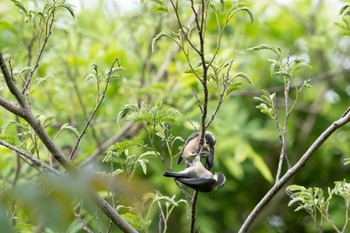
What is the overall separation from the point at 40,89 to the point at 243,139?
898mm

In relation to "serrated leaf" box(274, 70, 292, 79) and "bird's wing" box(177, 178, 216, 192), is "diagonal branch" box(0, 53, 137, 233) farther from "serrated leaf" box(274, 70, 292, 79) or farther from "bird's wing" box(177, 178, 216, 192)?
"serrated leaf" box(274, 70, 292, 79)

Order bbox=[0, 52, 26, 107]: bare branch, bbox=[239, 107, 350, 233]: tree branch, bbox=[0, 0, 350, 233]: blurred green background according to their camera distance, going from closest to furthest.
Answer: bbox=[0, 52, 26, 107]: bare branch, bbox=[239, 107, 350, 233]: tree branch, bbox=[0, 0, 350, 233]: blurred green background

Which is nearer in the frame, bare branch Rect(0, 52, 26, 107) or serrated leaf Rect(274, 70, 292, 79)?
bare branch Rect(0, 52, 26, 107)

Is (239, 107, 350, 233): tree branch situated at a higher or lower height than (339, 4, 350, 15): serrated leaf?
lower

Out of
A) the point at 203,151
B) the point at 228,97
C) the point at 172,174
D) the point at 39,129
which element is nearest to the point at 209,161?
the point at 203,151

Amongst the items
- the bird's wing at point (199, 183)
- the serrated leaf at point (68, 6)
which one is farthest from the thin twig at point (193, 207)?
the serrated leaf at point (68, 6)

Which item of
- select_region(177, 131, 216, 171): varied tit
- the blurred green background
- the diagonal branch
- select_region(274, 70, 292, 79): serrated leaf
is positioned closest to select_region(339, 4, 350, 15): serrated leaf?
select_region(274, 70, 292, 79): serrated leaf

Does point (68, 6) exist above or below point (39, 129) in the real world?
above

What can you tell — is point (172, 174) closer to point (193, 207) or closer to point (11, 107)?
point (193, 207)

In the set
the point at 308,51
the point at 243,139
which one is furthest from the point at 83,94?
the point at 308,51

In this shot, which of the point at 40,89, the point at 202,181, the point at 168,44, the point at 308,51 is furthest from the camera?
the point at 308,51

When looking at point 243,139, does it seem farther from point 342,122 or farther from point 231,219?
point 342,122

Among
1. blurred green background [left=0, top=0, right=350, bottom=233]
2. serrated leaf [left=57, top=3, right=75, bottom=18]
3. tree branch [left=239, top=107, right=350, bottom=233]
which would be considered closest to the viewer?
tree branch [left=239, top=107, right=350, bottom=233]

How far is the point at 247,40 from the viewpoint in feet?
11.4
